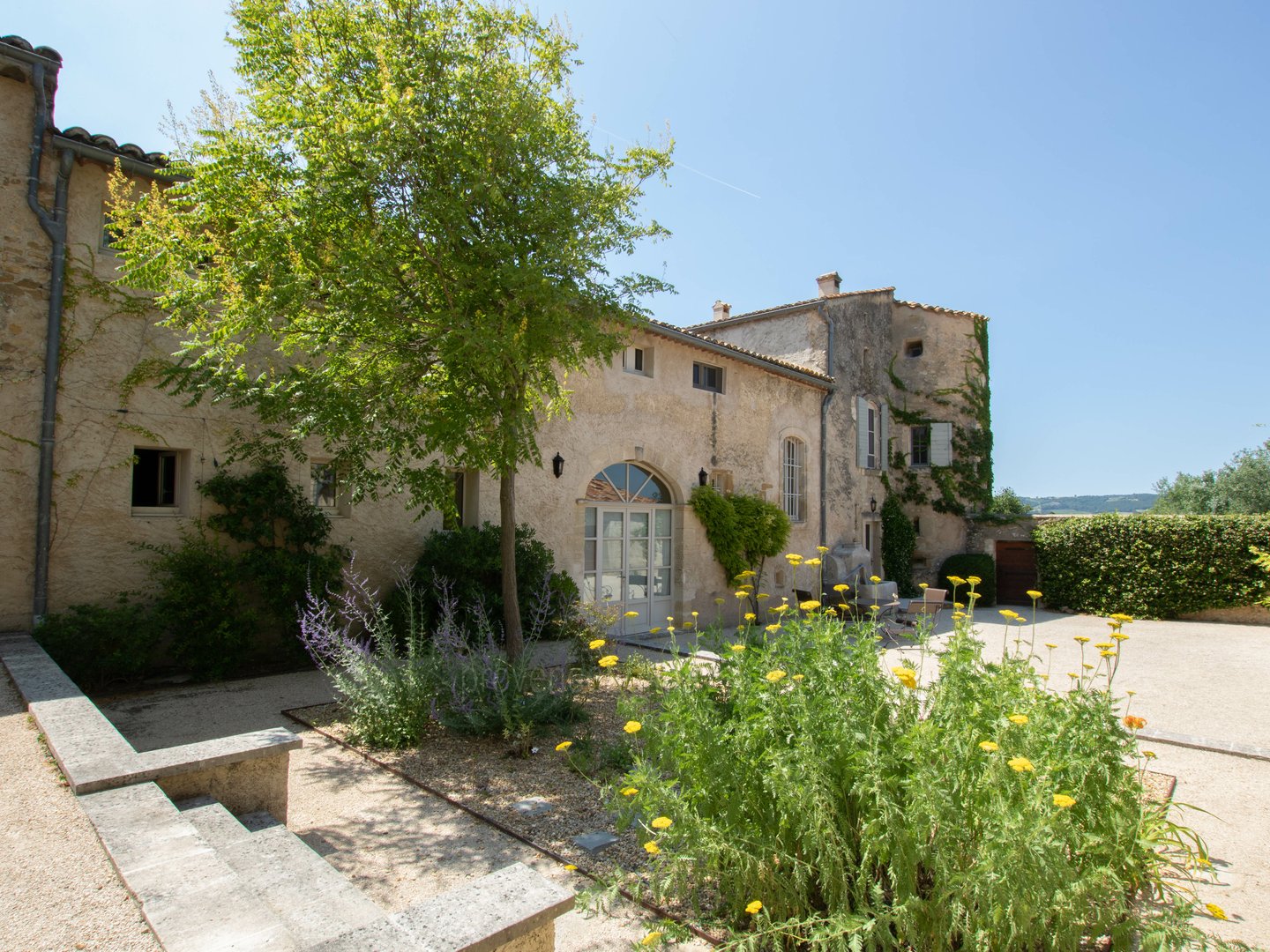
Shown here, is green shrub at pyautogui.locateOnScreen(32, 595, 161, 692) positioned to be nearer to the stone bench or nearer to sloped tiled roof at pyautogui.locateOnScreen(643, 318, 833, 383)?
the stone bench

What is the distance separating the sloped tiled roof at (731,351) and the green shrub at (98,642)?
6.83 metres

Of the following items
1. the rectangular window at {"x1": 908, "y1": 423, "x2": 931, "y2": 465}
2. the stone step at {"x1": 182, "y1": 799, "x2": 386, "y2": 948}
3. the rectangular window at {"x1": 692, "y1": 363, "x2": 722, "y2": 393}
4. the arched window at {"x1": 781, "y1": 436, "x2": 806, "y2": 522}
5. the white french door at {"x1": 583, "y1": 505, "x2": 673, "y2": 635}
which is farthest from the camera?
the rectangular window at {"x1": 908, "y1": 423, "x2": 931, "y2": 465}

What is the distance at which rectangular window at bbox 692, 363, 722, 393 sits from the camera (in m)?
12.7

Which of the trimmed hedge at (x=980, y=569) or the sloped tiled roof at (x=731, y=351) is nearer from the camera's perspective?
the sloped tiled roof at (x=731, y=351)

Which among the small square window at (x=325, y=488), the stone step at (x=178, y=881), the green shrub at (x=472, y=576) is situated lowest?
the stone step at (x=178, y=881)

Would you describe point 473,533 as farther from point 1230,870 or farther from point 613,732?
point 1230,870

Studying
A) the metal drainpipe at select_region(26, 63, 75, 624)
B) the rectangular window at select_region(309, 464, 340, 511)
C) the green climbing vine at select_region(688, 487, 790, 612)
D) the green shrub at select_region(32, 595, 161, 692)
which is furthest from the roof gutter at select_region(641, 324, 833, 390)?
the green shrub at select_region(32, 595, 161, 692)

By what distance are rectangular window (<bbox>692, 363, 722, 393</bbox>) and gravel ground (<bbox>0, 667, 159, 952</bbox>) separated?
10.5 meters

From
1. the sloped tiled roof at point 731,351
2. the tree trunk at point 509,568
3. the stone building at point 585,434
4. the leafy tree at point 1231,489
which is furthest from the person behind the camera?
the leafy tree at point 1231,489

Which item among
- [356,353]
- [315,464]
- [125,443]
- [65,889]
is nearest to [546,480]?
[315,464]

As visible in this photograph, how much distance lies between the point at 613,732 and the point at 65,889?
3.68 m

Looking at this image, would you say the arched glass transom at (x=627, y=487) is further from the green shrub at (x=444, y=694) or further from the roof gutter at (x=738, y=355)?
the green shrub at (x=444, y=694)

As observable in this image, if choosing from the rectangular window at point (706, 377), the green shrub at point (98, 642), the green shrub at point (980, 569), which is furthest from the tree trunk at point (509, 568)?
the green shrub at point (980, 569)

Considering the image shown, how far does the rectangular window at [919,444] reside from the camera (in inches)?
748
